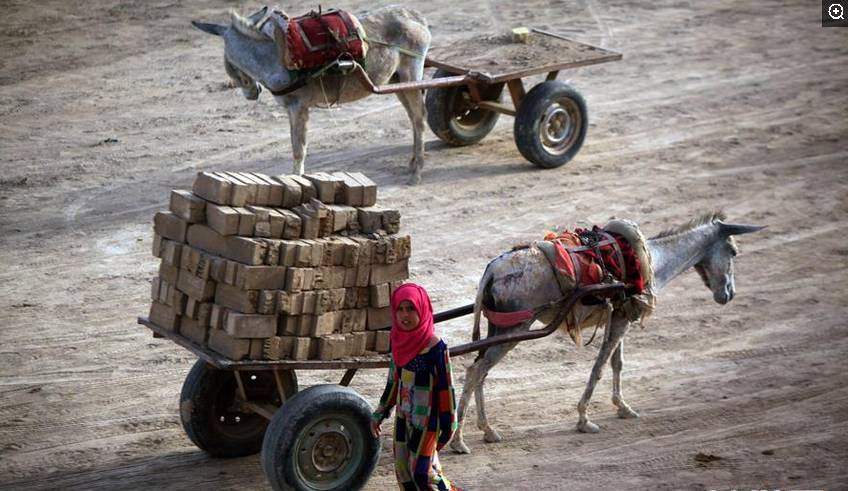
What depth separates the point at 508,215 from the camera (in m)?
14.2

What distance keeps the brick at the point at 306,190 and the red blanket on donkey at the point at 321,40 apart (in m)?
5.27

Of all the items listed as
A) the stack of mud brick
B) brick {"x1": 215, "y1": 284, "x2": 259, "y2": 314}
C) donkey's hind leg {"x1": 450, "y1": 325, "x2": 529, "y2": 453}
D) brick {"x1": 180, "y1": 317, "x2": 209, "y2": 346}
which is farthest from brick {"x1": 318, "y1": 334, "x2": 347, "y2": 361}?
donkey's hind leg {"x1": 450, "y1": 325, "x2": 529, "y2": 453}

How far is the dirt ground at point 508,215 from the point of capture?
9.18 meters

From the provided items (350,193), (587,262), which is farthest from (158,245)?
(587,262)

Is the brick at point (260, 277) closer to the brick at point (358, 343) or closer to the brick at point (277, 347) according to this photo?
the brick at point (277, 347)

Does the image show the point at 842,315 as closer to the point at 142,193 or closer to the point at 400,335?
the point at 400,335

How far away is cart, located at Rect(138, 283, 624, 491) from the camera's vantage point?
7.69 metres

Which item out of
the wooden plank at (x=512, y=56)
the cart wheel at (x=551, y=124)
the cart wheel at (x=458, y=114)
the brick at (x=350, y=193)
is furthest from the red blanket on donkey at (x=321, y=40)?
the brick at (x=350, y=193)

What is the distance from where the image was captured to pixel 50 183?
1470cm

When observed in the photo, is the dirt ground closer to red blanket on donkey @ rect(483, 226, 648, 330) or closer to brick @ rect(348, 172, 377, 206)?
red blanket on donkey @ rect(483, 226, 648, 330)

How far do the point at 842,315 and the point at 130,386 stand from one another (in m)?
7.21

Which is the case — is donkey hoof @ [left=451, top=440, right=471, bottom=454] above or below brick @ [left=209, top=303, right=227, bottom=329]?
below

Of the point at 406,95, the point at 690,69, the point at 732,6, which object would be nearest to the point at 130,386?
the point at 406,95

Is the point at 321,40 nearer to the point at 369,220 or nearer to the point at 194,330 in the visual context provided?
the point at 369,220
